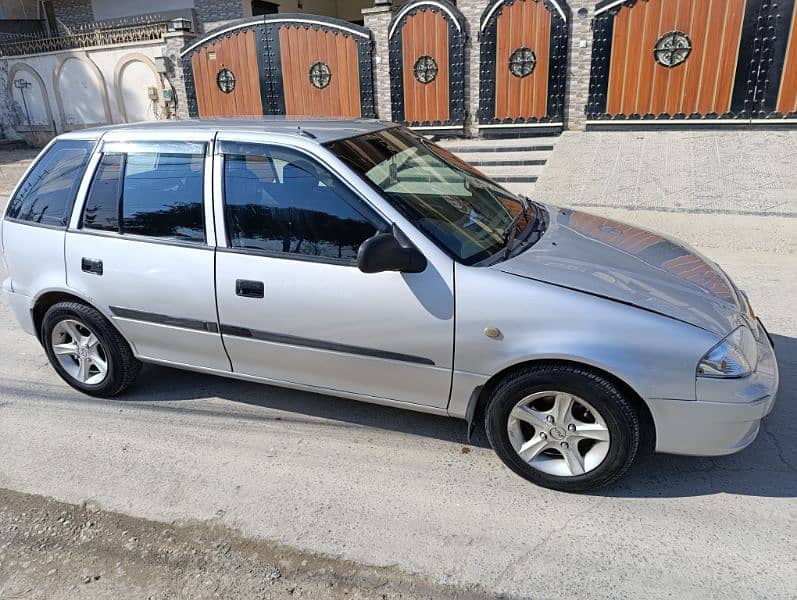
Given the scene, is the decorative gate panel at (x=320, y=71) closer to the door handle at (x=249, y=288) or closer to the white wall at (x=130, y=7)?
the white wall at (x=130, y=7)

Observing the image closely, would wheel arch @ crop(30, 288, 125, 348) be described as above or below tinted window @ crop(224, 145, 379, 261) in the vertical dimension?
below

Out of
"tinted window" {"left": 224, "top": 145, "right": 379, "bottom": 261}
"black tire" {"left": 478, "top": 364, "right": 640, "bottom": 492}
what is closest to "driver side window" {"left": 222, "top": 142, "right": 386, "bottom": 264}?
→ "tinted window" {"left": 224, "top": 145, "right": 379, "bottom": 261}

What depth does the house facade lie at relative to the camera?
9469 millimetres

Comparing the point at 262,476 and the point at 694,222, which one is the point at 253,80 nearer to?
the point at 694,222

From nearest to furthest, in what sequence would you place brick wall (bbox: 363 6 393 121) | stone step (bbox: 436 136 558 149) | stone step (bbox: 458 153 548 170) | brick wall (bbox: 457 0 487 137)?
Result: stone step (bbox: 458 153 548 170)
stone step (bbox: 436 136 558 149)
brick wall (bbox: 457 0 487 137)
brick wall (bbox: 363 6 393 121)

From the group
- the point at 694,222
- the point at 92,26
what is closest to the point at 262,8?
the point at 92,26

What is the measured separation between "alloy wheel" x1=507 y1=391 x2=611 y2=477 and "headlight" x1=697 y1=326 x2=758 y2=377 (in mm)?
516

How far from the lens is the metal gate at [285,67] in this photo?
40.7 ft

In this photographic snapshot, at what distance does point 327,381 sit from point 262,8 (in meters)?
20.0

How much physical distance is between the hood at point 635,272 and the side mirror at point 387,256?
44 centimetres

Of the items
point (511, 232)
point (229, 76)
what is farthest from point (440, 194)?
point (229, 76)

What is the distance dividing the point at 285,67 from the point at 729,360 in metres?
12.4

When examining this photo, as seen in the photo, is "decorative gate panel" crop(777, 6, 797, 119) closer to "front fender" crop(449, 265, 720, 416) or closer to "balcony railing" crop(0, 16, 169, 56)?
"front fender" crop(449, 265, 720, 416)

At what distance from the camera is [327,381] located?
3.29 metres
